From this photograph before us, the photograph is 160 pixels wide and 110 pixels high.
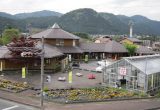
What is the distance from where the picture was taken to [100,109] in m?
33.7

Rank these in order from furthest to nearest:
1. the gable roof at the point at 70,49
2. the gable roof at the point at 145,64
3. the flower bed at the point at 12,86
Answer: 1. the gable roof at the point at 70,49
2. the gable roof at the point at 145,64
3. the flower bed at the point at 12,86

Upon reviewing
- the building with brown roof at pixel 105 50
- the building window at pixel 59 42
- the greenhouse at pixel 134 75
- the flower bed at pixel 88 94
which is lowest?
the flower bed at pixel 88 94

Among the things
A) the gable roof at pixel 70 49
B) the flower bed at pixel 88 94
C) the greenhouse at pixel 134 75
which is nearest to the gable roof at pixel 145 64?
the greenhouse at pixel 134 75

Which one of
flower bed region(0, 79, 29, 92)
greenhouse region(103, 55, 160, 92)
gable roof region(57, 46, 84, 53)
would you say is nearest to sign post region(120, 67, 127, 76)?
greenhouse region(103, 55, 160, 92)

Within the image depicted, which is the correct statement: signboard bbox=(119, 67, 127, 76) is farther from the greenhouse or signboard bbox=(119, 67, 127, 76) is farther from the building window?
the building window

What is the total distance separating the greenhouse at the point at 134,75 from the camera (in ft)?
137

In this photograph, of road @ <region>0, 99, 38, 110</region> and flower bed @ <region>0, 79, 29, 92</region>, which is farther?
flower bed @ <region>0, 79, 29, 92</region>

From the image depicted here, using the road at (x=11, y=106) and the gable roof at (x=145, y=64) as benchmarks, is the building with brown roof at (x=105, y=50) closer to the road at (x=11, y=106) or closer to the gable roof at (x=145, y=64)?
the gable roof at (x=145, y=64)

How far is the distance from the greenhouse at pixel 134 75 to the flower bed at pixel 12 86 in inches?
408

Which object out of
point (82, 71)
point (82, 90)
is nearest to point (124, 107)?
point (82, 90)

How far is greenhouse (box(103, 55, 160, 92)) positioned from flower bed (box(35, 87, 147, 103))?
1309 millimetres

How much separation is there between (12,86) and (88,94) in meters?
9.18

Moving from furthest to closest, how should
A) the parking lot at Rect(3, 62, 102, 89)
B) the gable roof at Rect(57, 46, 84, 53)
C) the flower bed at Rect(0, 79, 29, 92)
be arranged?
the gable roof at Rect(57, 46, 84, 53), the parking lot at Rect(3, 62, 102, 89), the flower bed at Rect(0, 79, 29, 92)

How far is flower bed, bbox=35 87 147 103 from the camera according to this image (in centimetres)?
3731
